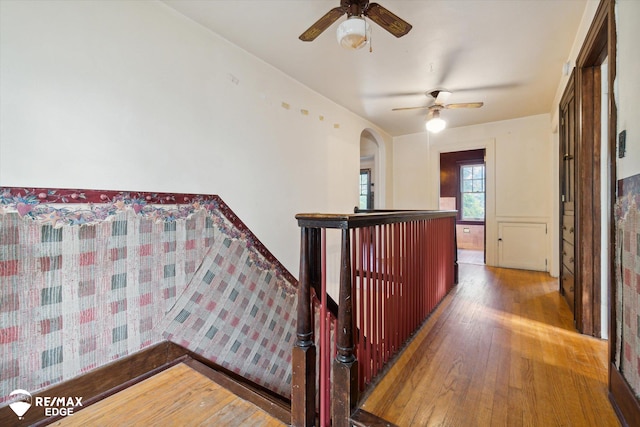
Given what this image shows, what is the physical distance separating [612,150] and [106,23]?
2.85 metres

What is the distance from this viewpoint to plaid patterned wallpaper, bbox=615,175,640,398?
3.65ft

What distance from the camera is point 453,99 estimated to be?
12.0 ft

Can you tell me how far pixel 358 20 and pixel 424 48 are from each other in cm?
113

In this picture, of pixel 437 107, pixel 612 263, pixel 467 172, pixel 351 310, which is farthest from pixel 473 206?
pixel 351 310

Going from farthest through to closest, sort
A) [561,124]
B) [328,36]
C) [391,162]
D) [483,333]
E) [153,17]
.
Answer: [391,162]
[561,124]
[328,36]
[483,333]
[153,17]

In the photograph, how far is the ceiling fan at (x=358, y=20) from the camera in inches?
65.6

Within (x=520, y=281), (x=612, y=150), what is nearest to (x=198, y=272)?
(x=612, y=150)

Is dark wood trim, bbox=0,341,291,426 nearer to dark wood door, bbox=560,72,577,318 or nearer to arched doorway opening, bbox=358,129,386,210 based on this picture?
dark wood door, bbox=560,72,577,318

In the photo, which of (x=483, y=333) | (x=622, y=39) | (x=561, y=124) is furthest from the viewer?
(x=561, y=124)

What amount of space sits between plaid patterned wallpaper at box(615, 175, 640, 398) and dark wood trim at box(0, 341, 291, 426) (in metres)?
1.53

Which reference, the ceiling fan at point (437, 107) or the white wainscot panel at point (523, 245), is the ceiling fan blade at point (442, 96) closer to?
the ceiling fan at point (437, 107)

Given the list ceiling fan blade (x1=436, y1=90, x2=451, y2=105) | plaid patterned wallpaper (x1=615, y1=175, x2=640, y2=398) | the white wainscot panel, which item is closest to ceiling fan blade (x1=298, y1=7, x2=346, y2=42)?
plaid patterned wallpaper (x1=615, y1=175, x2=640, y2=398)

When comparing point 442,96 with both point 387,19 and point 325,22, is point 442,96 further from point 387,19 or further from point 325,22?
point 325,22

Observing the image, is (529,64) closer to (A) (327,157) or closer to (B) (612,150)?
(B) (612,150)
